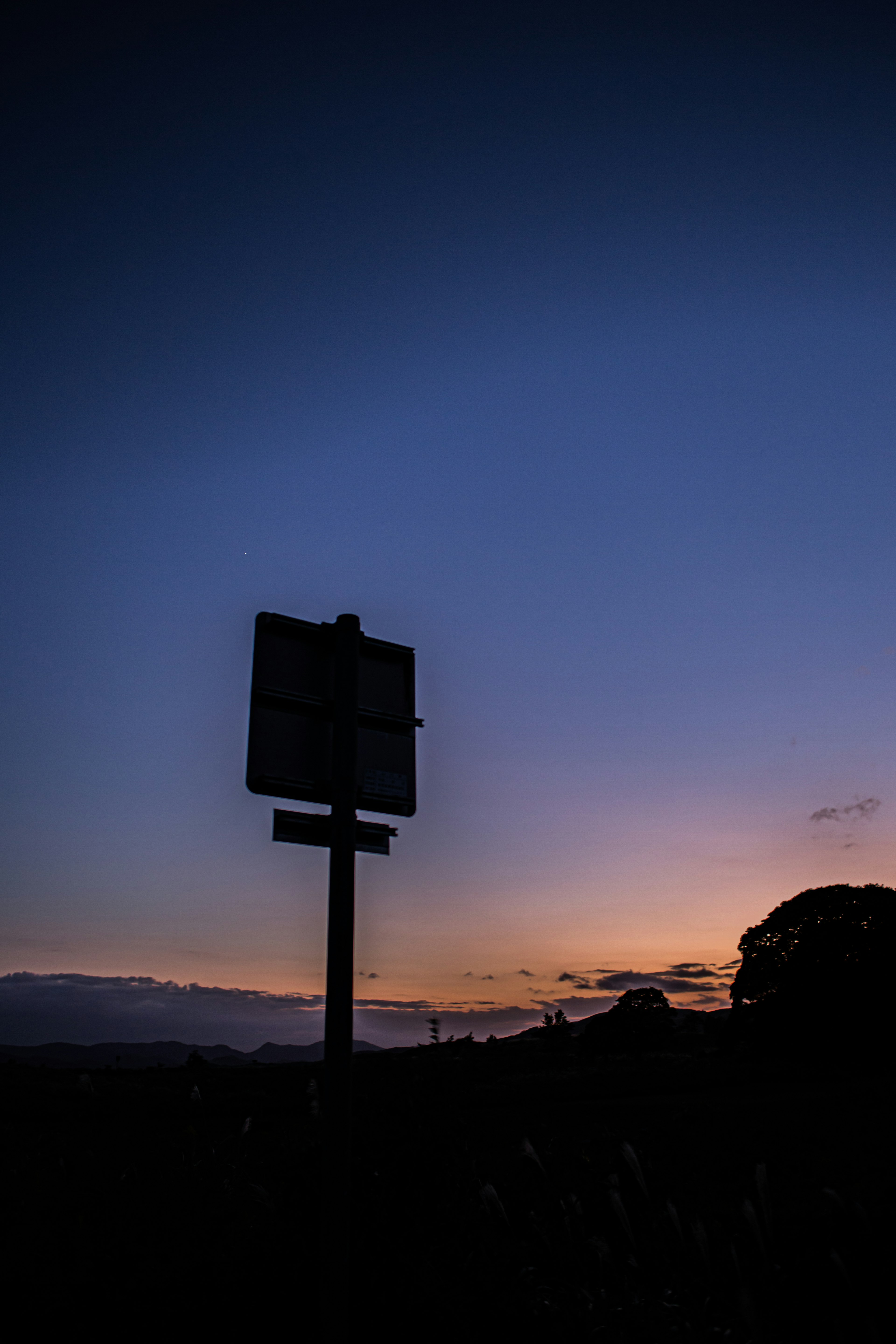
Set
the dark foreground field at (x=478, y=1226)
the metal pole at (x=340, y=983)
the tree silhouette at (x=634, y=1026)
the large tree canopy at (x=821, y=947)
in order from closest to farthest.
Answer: the metal pole at (x=340, y=983), the dark foreground field at (x=478, y=1226), the large tree canopy at (x=821, y=947), the tree silhouette at (x=634, y=1026)

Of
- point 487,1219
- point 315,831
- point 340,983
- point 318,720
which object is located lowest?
point 487,1219

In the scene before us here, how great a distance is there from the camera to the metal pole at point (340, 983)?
374 centimetres

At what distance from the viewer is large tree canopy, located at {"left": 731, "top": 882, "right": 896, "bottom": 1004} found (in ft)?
91.9

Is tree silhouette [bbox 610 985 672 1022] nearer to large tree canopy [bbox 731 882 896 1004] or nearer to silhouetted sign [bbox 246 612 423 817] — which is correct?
large tree canopy [bbox 731 882 896 1004]

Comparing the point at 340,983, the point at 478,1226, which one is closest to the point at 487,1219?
the point at 478,1226

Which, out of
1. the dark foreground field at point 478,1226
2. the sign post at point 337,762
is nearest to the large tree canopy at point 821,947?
the dark foreground field at point 478,1226

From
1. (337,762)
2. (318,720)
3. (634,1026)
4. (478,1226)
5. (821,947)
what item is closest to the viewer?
(337,762)

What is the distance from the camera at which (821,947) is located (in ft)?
94.2

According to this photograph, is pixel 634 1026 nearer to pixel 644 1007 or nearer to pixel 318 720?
pixel 644 1007

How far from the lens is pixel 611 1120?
17250mm

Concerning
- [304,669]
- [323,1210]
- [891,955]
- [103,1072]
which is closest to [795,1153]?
[323,1210]

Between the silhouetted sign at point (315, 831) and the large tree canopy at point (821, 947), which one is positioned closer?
the silhouetted sign at point (315, 831)

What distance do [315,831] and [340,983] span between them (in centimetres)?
70

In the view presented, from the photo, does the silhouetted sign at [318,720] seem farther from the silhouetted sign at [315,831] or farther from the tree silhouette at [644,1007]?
the tree silhouette at [644,1007]
